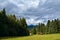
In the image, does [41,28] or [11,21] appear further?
[41,28]

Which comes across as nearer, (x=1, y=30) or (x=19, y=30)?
(x=1, y=30)

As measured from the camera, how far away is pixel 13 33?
3297 inches

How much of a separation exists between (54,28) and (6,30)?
259 ft

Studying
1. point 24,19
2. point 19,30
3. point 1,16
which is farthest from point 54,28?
point 1,16

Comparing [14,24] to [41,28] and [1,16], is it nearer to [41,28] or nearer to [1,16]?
[1,16]

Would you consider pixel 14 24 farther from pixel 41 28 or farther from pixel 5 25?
pixel 41 28

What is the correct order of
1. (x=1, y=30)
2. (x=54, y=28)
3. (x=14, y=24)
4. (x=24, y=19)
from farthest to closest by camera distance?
(x=54, y=28) < (x=24, y=19) < (x=14, y=24) < (x=1, y=30)

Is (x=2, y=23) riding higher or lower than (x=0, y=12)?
lower

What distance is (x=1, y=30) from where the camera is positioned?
252 feet

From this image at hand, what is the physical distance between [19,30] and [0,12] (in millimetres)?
12978

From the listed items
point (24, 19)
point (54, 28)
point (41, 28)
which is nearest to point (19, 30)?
point (24, 19)

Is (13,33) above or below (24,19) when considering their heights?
below

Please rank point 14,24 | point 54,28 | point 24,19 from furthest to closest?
1. point 54,28
2. point 24,19
3. point 14,24

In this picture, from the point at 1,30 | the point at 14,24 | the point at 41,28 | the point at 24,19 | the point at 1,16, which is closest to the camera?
the point at 1,30
